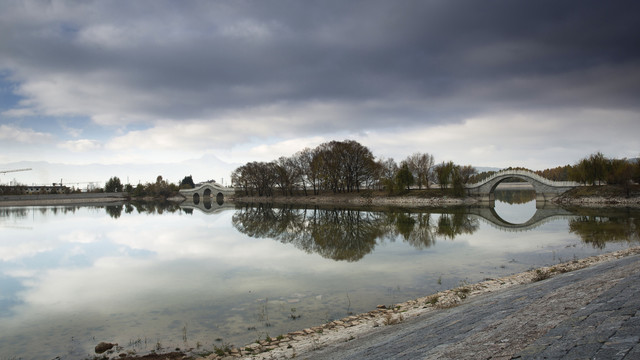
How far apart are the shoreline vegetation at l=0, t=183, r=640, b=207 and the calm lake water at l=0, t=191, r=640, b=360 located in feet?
86.4

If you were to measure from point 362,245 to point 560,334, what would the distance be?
67.2ft

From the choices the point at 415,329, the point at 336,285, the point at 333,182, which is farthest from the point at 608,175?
the point at 415,329

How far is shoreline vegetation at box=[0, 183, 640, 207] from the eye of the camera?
54906 millimetres

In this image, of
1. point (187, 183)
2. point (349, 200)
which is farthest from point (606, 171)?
point (187, 183)

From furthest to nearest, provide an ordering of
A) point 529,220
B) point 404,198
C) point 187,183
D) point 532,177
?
point 187,183 < point 404,198 < point 532,177 < point 529,220

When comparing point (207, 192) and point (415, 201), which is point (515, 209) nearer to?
point (415, 201)

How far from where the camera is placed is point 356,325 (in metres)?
10.5

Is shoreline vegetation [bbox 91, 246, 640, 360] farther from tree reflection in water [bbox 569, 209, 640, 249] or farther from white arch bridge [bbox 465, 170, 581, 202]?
white arch bridge [bbox 465, 170, 581, 202]

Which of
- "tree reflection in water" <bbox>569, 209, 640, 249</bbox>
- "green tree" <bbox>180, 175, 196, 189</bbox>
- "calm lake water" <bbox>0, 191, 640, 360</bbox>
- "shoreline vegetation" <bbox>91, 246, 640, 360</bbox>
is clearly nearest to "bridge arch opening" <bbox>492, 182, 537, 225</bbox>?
"tree reflection in water" <bbox>569, 209, 640, 249</bbox>

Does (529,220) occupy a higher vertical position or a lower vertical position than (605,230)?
lower

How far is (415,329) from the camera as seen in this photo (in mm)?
8609

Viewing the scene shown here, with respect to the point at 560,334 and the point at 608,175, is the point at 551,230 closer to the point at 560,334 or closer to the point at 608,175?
the point at 560,334

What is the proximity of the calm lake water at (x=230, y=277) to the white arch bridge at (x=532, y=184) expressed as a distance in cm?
3339

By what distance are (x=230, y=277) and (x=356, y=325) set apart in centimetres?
891
